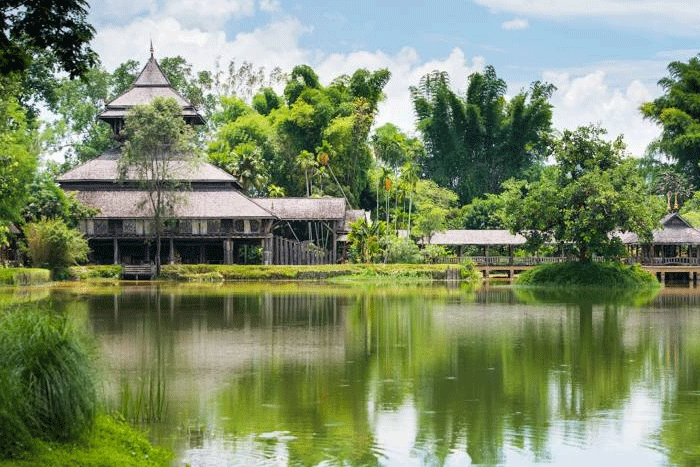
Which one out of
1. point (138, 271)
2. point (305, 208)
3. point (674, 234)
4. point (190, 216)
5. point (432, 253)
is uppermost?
point (305, 208)

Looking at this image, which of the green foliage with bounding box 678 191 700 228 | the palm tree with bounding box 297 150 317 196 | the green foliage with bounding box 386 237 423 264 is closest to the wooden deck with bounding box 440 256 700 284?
the green foliage with bounding box 386 237 423 264

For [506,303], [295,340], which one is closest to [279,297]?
[506,303]

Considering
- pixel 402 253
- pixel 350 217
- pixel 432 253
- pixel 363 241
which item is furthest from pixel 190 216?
pixel 432 253

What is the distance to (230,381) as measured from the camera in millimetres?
20922

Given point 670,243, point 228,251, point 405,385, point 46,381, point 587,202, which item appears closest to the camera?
point 46,381

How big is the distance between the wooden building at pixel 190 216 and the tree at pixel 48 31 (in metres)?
59.7

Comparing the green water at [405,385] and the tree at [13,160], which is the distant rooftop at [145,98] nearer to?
the tree at [13,160]

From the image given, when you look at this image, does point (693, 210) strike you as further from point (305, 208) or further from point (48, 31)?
point (48, 31)

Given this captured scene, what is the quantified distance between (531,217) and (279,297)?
2294 cm

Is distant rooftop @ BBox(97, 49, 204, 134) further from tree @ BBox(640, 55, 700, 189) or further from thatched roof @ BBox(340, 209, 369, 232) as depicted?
tree @ BBox(640, 55, 700, 189)

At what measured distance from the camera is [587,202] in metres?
65.1

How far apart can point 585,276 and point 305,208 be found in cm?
2472

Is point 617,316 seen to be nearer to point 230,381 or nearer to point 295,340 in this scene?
point 295,340

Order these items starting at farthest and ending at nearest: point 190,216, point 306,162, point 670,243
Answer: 1. point 306,162
2. point 670,243
3. point 190,216
